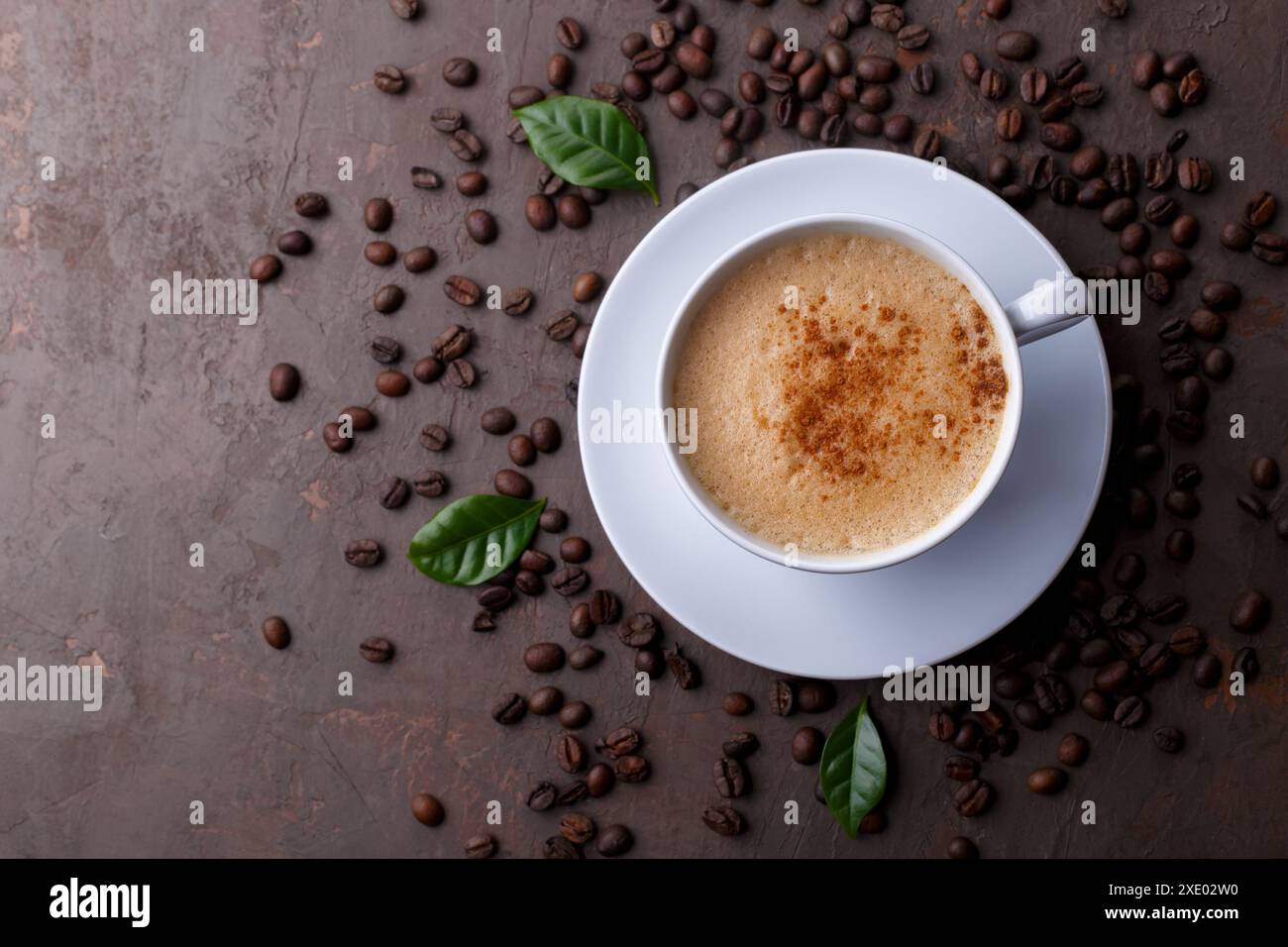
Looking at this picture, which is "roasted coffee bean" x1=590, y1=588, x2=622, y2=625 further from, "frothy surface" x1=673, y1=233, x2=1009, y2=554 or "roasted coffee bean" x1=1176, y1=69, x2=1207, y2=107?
"roasted coffee bean" x1=1176, y1=69, x2=1207, y2=107

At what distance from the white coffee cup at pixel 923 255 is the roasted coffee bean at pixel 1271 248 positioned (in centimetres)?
69

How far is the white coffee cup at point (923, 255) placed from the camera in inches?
52.7

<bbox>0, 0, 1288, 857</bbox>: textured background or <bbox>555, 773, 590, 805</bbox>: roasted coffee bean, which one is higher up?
<bbox>0, 0, 1288, 857</bbox>: textured background

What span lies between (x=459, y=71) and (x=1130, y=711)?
5.45 ft

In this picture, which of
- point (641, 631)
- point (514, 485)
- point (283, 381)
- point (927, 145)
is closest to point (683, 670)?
point (641, 631)

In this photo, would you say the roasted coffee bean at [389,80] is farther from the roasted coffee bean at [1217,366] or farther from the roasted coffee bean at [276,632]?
the roasted coffee bean at [1217,366]

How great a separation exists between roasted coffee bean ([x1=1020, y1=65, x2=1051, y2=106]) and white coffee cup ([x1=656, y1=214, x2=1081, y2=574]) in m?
0.62

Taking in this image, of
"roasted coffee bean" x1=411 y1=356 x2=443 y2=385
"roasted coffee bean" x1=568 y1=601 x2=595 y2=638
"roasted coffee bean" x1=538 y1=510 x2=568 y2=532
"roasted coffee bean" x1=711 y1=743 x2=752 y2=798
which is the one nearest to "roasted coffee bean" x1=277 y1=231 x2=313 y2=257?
"roasted coffee bean" x1=411 y1=356 x2=443 y2=385

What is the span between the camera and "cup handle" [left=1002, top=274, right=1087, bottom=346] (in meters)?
1.30

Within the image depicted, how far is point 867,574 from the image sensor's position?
1598 millimetres

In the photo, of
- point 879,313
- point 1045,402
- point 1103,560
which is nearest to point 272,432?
point 879,313

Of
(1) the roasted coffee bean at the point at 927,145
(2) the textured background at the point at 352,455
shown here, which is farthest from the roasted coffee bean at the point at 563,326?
(1) the roasted coffee bean at the point at 927,145

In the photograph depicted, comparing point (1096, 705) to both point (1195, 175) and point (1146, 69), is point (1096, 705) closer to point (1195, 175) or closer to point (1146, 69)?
point (1195, 175)
